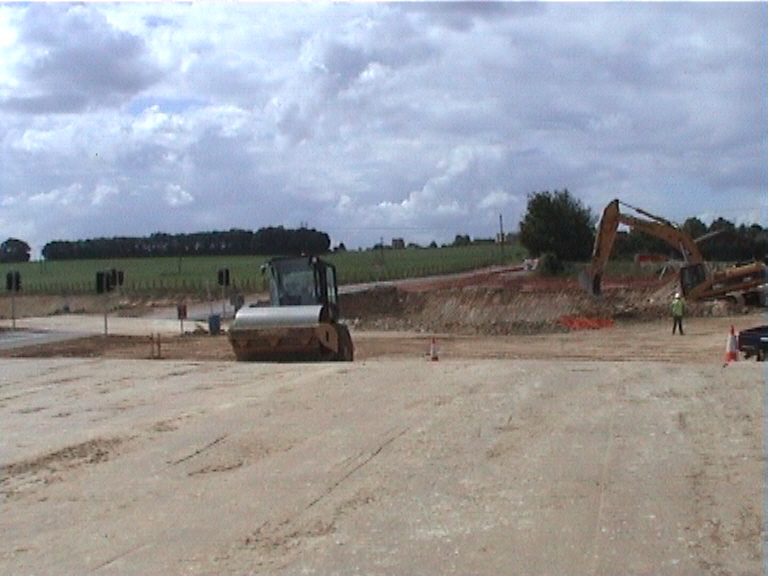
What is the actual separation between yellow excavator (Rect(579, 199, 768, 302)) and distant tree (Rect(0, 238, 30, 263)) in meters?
105

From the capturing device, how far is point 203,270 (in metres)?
106

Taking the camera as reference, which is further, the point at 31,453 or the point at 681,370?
the point at 681,370

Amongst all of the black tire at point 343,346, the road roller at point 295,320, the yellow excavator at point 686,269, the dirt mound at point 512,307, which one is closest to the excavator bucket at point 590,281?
the yellow excavator at point 686,269

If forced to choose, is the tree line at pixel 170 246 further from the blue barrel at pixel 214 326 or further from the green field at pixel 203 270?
the blue barrel at pixel 214 326

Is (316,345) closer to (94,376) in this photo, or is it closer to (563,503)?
(94,376)

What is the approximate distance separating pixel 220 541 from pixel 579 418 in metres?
5.32

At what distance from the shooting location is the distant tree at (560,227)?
8094cm

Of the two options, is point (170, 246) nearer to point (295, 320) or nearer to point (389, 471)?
point (295, 320)

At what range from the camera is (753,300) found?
42750 millimetres

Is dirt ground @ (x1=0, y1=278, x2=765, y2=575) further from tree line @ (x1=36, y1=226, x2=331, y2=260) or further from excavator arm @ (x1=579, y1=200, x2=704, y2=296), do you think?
tree line @ (x1=36, y1=226, x2=331, y2=260)

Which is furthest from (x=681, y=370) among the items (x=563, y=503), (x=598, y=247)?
(x=598, y=247)

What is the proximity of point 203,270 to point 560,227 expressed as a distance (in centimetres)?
3995

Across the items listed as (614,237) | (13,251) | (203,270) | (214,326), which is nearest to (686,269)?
(614,237)

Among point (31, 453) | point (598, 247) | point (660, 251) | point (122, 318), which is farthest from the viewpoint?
point (660, 251)
